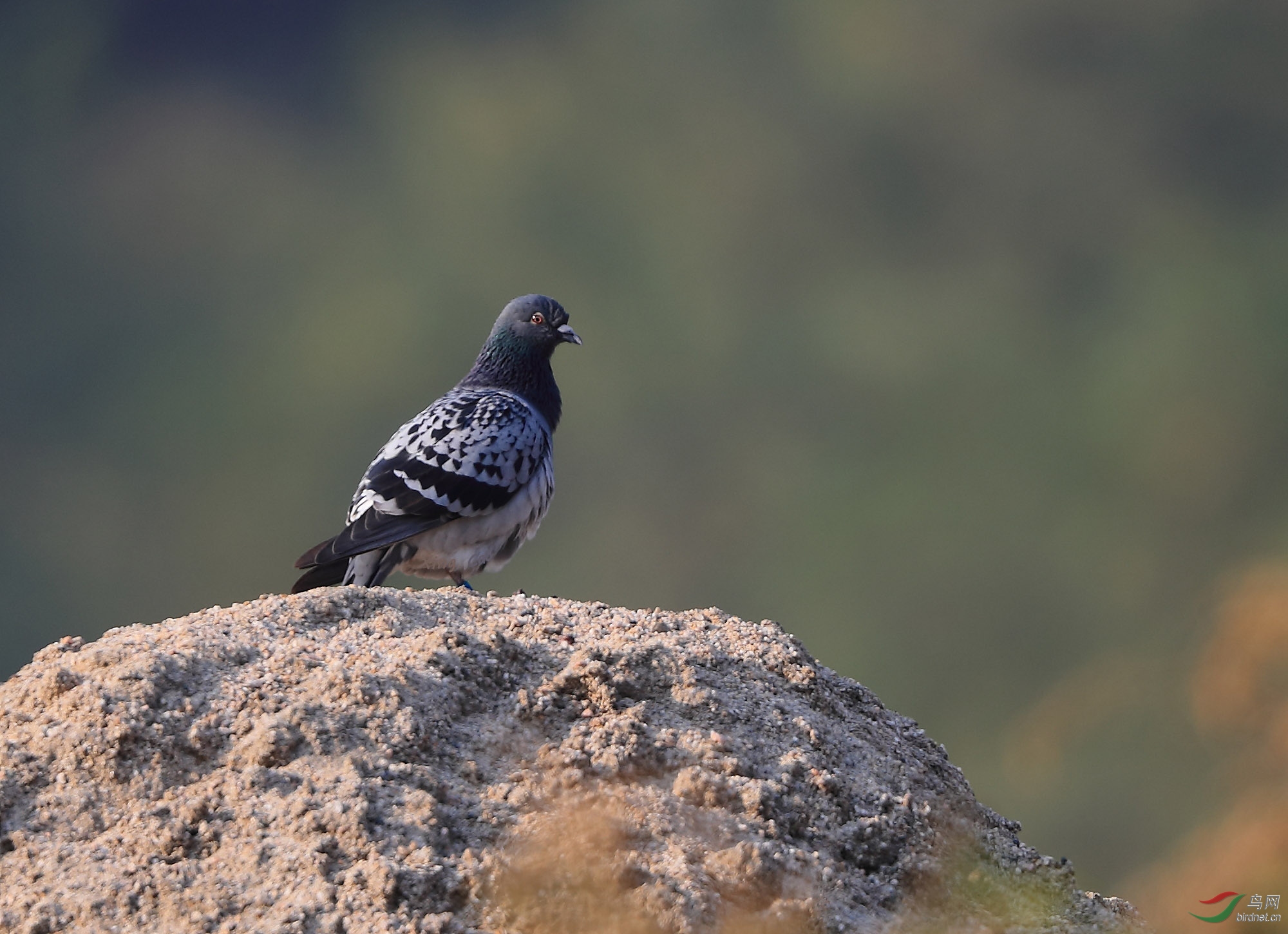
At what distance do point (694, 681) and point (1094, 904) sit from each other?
1.42 m

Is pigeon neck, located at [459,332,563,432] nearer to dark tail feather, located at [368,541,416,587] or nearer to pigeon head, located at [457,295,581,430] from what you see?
pigeon head, located at [457,295,581,430]

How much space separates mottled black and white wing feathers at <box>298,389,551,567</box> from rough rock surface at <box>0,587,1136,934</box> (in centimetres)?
233

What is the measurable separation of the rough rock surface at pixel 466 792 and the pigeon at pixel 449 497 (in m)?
2.39

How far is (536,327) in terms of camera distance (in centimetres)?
892

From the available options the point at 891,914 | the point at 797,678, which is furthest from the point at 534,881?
the point at 797,678

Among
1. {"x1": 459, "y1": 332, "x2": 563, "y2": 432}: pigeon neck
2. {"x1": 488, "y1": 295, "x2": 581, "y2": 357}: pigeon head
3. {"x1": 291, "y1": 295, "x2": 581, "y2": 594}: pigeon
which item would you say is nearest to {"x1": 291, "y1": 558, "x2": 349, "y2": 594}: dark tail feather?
{"x1": 291, "y1": 295, "x2": 581, "y2": 594}: pigeon

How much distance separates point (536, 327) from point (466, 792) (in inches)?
221

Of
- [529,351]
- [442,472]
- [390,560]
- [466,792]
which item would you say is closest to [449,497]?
[442,472]

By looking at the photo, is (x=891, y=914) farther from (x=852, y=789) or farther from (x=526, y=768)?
(x=526, y=768)

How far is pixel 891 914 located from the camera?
3.71 metres

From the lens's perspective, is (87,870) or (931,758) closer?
(87,870)

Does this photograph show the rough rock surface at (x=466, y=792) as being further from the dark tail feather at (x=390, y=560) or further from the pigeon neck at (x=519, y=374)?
the pigeon neck at (x=519, y=374)

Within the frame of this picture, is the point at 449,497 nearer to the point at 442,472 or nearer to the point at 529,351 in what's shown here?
the point at 442,472

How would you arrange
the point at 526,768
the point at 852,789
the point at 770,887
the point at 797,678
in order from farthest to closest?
1. the point at 797,678
2. the point at 852,789
3. the point at 526,768
4. the point at 770,887
